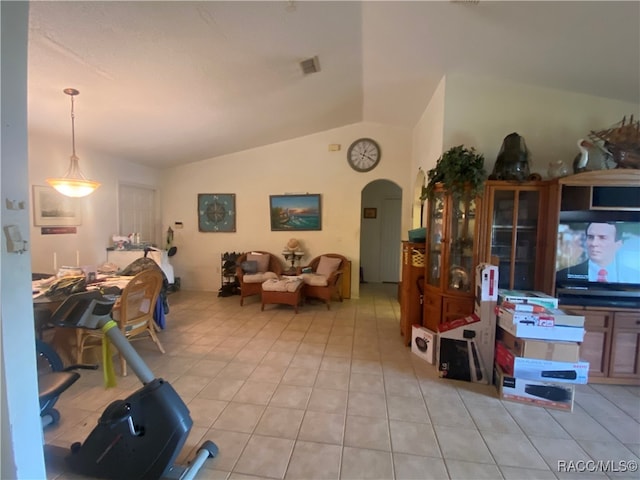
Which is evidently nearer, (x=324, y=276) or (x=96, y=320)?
(x=96, y=320)

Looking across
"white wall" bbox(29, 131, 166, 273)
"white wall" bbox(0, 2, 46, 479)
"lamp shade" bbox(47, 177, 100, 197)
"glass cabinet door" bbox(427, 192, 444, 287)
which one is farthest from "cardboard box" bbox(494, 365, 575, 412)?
"white wall" bbox(29, 131, 166, 273)

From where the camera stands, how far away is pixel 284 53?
2.61 meters

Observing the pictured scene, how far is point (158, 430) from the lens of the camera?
1.56 meters

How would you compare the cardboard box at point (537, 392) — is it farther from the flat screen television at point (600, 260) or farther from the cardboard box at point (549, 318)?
the flat screen television at point (600, 260)

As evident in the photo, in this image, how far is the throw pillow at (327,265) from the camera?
195 inches

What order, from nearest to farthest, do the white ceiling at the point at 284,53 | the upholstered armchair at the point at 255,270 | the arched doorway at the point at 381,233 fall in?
1. the white ceiling at the point at 284,53
2. the upholstered armchair at the point at 255,270
3. the arched doorway at the point at 381,233

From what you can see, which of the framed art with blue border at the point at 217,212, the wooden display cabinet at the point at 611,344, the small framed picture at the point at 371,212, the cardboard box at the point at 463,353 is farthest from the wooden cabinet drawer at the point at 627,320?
the framed art with blue border at the point at 217,212

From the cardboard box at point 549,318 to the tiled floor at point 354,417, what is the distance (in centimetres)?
65

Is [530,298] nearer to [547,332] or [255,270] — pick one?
[547,332]

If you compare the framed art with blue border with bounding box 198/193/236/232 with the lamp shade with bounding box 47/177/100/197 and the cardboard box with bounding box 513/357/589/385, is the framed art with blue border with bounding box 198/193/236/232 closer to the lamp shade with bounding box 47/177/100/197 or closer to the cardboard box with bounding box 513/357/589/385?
the lamp shade with bounding box 47/177/100/197

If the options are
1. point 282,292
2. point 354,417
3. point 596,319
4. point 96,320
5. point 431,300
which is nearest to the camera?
point 96,320

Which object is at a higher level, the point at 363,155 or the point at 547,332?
the point at 363,155

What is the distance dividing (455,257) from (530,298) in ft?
2.27

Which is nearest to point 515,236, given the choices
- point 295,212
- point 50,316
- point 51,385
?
point 295,212
